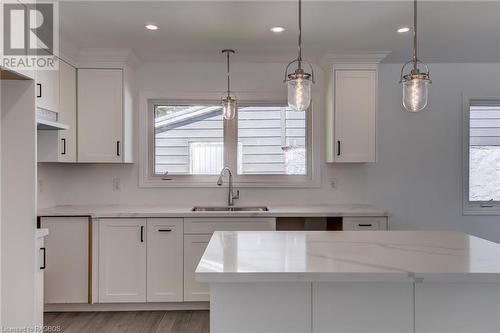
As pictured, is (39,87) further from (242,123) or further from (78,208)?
(242,123)

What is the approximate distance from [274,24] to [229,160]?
4.80 feet

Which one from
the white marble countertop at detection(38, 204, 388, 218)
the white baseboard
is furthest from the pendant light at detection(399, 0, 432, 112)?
the white baseboard

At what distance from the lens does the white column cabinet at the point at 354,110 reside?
3.31 meters

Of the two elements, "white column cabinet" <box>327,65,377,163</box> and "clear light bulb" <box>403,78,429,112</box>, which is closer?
"clear light bulb" <box>403,78,429,112</box>

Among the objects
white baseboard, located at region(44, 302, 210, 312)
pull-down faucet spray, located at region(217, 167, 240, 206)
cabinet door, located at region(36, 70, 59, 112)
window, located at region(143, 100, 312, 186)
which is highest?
cabinet door, located at region(36, 70, 59, 112)

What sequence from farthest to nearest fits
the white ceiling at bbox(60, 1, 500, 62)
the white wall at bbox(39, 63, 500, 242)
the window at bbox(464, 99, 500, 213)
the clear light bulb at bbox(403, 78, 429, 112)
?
the window at bbox(464, 99, 500, 213) < the white wall at bbox(39, 63, 500, 242) < the white ceiling at bbox(60, 1, 500, 62) < the clear light bulb at bbox(403, 78, 429, 112)

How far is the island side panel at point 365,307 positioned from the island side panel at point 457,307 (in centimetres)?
5

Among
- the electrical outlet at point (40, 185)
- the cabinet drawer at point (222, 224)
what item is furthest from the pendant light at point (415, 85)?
the electrical outlet at point (40, 185)

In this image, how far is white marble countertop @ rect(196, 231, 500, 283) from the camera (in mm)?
1360

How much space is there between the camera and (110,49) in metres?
3.16

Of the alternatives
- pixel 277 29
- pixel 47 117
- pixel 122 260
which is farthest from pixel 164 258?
pixel 277 29

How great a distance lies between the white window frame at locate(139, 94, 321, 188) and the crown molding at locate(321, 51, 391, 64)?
0.47 meters

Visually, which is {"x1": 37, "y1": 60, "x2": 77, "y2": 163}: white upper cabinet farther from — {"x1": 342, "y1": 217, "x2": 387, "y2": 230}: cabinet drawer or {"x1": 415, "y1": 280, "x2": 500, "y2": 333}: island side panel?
{"x1": 415, "y1": 280, "x2": 500, "y2": 333}: island side panel
